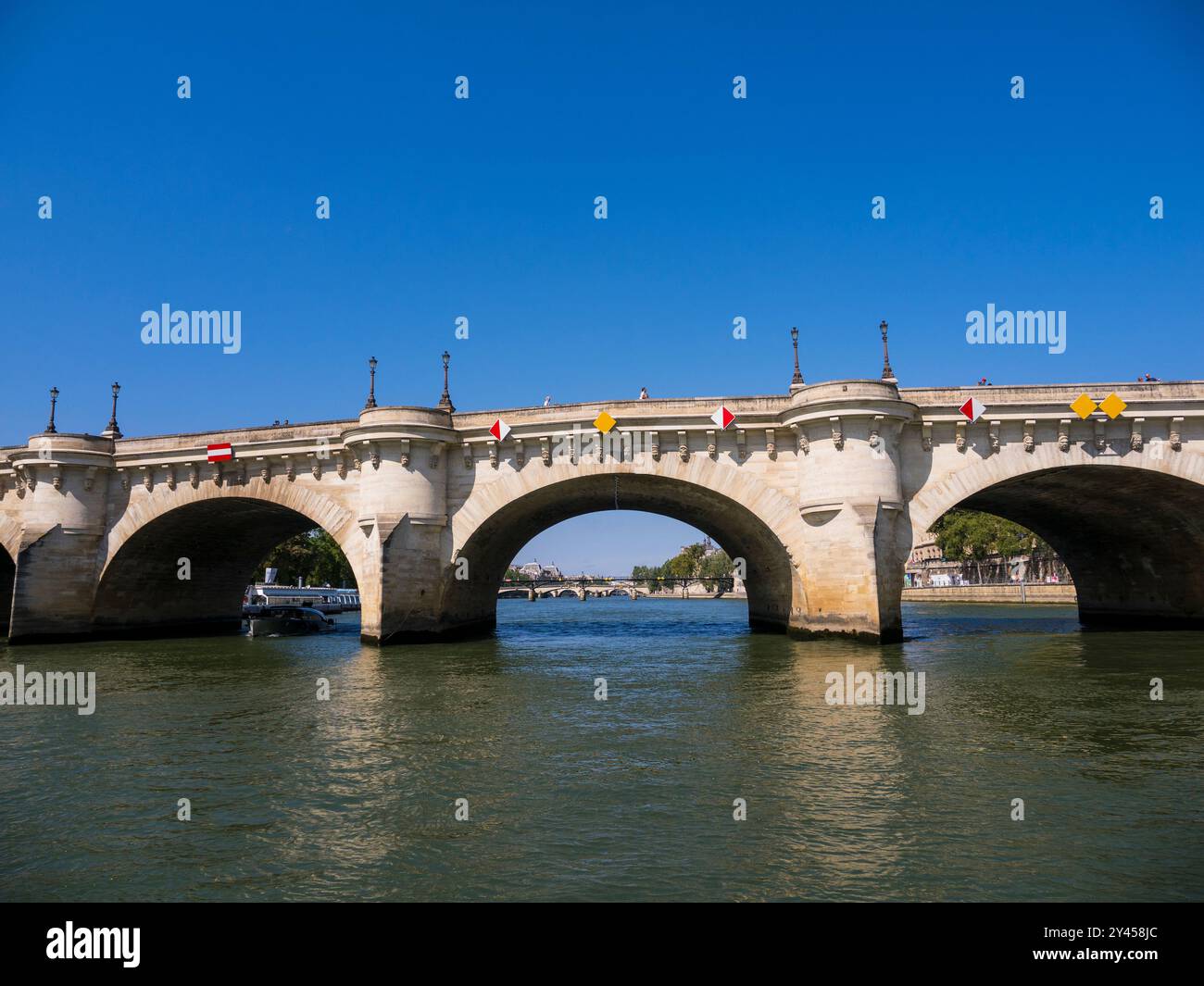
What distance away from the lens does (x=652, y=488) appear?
35750mm

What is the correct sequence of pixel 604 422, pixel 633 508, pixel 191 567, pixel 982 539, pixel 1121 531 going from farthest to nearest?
pixel 982 539 → pixel 191 567 → pixel 633 508 → pixel 1121 531 → pixel 604 422

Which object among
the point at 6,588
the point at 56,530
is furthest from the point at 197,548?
the point at 6,588

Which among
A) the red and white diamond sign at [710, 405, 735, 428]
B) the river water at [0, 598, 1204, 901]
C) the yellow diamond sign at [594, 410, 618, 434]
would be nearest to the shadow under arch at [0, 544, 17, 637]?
the river water at [0, 598, 1204, 901]

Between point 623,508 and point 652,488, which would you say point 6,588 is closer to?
point 623,508

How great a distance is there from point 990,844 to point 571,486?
26690 mm

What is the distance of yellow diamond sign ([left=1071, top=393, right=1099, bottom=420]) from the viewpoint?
98.7 ft

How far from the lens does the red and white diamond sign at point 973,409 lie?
3020 centimetres

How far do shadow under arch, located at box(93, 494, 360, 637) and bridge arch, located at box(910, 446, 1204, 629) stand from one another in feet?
96.9

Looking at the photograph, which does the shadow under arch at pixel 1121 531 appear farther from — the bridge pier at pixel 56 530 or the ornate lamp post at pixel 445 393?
the bridge pier at pixel 56 530

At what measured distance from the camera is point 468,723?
16.3m

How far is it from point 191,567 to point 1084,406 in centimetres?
4615

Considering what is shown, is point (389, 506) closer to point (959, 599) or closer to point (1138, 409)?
point (1138, 409)
